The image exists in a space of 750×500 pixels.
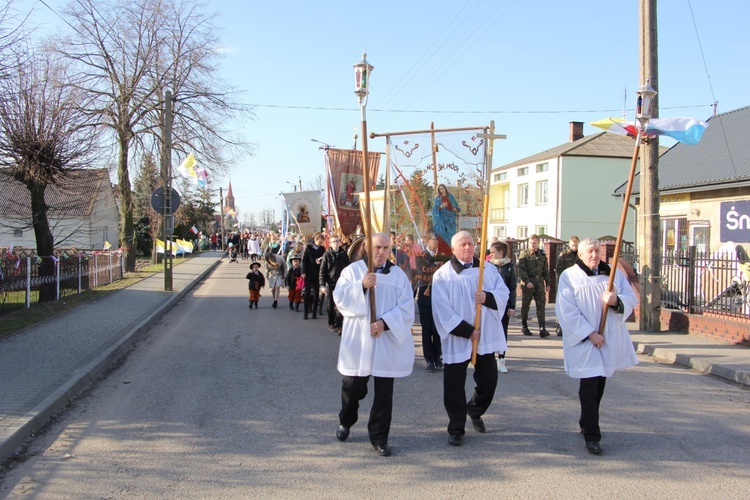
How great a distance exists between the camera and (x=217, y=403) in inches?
249

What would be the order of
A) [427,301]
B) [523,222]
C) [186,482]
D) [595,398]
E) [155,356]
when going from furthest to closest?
[523,222], [155,356], [427,301], [595,398], [186,482]

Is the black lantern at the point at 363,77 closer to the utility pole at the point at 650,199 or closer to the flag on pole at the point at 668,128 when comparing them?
the flag on pole at the point at 668,128

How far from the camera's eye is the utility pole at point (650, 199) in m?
11.1

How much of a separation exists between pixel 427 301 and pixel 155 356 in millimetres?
4033

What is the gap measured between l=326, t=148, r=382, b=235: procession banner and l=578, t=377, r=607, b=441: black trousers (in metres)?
7.89

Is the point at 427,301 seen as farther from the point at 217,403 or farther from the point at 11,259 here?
the point at 11,259

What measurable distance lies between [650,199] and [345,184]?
5765mm

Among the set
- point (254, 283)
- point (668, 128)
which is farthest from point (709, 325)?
point (254, 283)

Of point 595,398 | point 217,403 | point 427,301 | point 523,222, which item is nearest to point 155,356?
point 217,403

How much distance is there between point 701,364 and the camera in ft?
28.1

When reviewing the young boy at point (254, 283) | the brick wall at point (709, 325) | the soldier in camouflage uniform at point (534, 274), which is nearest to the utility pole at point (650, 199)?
the brick wall at point (709, 325)

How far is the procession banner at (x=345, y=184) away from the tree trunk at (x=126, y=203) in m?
15.8

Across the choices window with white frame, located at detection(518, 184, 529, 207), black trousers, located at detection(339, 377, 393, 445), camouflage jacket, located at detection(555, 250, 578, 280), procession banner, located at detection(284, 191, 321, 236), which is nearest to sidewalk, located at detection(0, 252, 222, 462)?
black trousers, located at detection(339, 377, 393, 445)

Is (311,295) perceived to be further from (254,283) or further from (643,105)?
(643,105)
